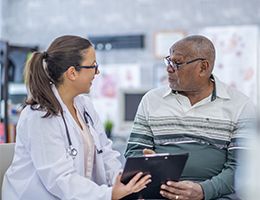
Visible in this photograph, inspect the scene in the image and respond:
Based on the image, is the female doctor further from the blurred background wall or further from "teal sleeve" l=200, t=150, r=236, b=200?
the blurred background wall

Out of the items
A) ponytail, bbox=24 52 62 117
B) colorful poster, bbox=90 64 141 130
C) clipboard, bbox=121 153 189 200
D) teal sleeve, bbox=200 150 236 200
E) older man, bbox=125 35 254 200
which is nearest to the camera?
clipboard, bbox=121 153 189 200

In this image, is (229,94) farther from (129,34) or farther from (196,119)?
(129,34)

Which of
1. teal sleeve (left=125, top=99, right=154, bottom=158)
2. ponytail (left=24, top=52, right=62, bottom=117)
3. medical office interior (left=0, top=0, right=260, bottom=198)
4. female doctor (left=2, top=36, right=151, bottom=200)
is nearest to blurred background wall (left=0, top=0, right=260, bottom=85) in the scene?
medical office interior (left=0, top=0, right=260, bottom=198)

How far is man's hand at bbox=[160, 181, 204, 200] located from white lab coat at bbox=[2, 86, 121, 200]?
212 mm

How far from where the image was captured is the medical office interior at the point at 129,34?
4.58m

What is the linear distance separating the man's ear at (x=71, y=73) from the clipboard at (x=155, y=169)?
415 millimetres

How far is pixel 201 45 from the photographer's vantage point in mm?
1820

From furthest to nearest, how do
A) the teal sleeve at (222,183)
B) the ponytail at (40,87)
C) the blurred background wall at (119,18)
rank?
the blurred background wall at (119,18)
the teal sleeve at (222,183)
the ponytail at (40,87)

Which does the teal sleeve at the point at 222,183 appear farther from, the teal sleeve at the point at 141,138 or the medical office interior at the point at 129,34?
the medical office interior at the point at 129,34

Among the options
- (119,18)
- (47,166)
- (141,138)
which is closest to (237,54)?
(119,18)

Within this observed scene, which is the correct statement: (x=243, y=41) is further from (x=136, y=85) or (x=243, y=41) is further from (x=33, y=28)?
(x=33, y=28)

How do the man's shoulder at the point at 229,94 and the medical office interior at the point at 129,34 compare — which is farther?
the medical office interior at the point at 129,34

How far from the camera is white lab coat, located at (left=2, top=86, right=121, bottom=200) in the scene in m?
1.46

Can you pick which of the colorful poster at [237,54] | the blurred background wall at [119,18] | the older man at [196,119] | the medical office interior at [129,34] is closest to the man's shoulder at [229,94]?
the older man at [196,119]
